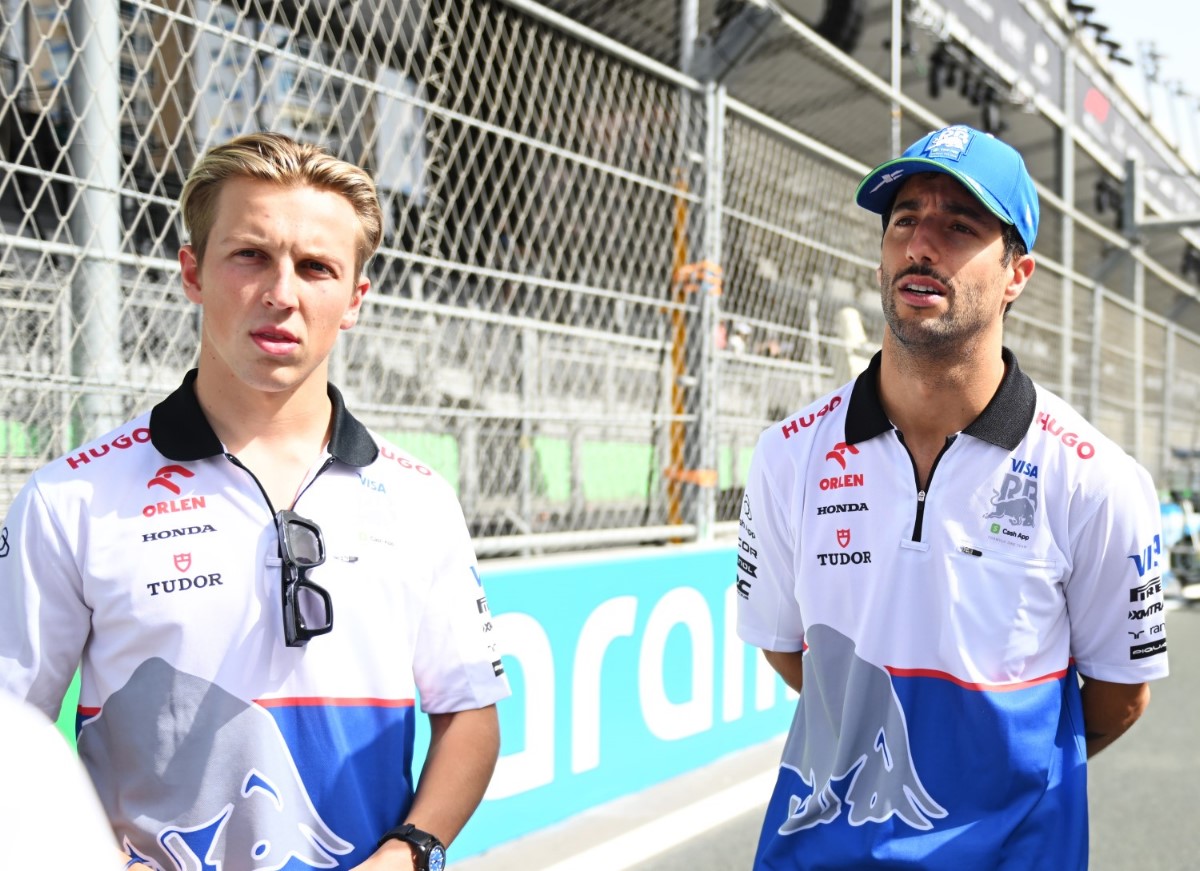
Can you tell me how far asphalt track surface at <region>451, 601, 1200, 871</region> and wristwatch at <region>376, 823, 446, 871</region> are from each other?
227 centimetres

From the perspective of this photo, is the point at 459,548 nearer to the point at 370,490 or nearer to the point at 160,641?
the point at 370,490

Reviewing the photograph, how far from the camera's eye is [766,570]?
2.33 meters

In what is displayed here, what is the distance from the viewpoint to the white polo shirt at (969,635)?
6.52ft

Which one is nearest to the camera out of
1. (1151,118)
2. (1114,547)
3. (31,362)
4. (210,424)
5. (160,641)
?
(160,641)

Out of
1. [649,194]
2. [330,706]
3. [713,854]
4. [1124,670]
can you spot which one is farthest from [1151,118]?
[330,706]

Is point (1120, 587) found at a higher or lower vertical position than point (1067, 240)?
lower

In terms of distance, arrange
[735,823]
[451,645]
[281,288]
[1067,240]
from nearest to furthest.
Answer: [281,288] → [451,645] → [735,823] → [1067,240]

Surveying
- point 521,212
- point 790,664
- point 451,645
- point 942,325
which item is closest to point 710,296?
point 521,212

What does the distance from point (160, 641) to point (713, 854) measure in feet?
9.81

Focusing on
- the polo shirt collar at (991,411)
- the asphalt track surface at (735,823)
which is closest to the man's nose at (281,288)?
the polo shirt collar at (991,411)

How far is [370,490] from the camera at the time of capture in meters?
1.83

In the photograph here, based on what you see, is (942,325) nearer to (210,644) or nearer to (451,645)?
(451,645)

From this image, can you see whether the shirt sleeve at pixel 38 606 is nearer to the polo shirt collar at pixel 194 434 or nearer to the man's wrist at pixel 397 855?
the polo shirt collar at pixel 194 434

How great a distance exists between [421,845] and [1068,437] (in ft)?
4.28
